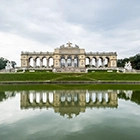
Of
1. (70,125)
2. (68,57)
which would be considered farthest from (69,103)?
(68,57)

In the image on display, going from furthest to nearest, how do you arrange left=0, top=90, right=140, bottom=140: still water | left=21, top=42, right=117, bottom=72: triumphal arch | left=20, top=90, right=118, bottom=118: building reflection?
left=21, top=42, right=117, bottom=72: triumphal arch
left=20, top=90, right=118, bottom=118: building reflection
left=0, top=90, right=140, bottom=140: still water

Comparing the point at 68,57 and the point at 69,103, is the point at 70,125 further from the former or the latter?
the point at 68,57

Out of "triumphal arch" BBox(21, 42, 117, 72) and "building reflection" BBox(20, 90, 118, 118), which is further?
"triumphal arch" BBox(21, 42, 117, 72)

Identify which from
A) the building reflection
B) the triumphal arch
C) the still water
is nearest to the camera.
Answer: the still water

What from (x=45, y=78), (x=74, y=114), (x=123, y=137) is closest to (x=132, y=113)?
(x=74, y=114)

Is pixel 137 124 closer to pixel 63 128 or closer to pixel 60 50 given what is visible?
pixel 63 128

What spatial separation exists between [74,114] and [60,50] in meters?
61.1

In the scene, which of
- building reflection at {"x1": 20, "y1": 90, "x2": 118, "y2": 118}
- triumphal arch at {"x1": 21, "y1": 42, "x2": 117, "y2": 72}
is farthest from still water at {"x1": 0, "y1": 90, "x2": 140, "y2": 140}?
triumphal arch at {"x1": 21, "y1": 42, "x2": 117, "y2": 72}

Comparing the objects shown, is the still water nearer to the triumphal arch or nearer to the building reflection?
the building reflection

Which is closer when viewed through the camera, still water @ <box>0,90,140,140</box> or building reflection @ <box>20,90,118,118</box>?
still water @ <box>0,90,140,140</box>

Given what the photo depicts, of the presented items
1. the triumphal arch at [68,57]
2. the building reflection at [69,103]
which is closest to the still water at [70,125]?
the building reflection at [69,103]

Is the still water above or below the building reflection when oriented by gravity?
above

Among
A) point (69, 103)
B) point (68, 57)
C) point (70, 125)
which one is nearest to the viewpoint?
point (70, 125)

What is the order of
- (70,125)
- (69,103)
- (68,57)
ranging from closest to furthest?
(70,125), (69,103), (68,57)
